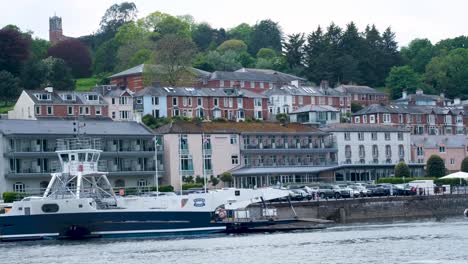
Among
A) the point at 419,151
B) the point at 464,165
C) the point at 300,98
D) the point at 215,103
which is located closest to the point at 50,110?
the point at 215,103

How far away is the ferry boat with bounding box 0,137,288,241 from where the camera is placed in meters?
82.3

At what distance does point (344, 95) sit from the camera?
17000cm

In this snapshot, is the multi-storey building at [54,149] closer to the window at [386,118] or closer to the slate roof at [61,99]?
the slate roof at [61,99]

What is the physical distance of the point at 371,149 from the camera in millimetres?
135375

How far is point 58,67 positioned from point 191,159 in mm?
53526

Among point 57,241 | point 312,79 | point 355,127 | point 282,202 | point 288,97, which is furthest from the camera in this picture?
point 312,79

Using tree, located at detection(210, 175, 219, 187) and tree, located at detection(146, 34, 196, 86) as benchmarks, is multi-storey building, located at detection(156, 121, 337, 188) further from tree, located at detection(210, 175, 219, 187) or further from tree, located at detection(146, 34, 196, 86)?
tree, located at detection(146, 34, 196, 86)

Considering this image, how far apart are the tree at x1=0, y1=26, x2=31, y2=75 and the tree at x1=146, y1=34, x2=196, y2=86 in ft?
64.3

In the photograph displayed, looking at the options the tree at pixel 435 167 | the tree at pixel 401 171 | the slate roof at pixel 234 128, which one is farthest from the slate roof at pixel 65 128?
the tree at pixel 435 167

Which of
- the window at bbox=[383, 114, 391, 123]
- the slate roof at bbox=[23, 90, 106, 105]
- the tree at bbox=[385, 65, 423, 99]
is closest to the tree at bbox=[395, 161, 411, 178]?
the window at bbox=[383, 114, 391, 123]

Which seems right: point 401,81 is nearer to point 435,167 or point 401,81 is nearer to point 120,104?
point 435,167

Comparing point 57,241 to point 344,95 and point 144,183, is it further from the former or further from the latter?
point 344,95

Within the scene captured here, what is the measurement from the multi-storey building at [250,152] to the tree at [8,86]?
40044 mm

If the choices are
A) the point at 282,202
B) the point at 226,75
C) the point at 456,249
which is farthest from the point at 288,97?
the point at 456,249
